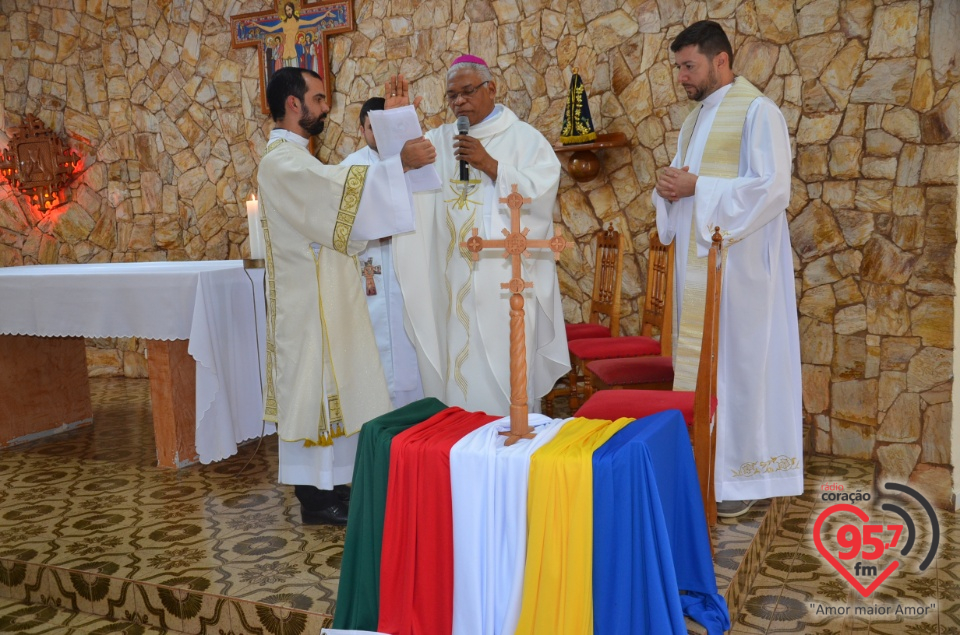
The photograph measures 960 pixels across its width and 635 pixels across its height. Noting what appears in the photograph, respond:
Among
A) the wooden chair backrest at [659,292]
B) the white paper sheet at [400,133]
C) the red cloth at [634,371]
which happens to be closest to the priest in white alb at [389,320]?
the white paper sheet at [400,133]

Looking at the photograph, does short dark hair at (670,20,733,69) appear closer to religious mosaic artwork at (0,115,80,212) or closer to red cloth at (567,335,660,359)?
red cloth at (567,335,660,359)

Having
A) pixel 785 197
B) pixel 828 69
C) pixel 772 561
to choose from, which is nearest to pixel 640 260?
pixel 828 69

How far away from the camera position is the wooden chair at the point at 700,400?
9.04ft

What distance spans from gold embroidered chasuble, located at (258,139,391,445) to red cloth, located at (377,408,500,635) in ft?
3.90

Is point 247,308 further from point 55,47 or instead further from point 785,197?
point 55,47

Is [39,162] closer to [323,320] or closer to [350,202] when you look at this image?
[323,320]

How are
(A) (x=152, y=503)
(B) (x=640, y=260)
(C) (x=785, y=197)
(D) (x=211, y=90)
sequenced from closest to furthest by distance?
1. (C) (x=785, y=197)
2. (A) (x=152, y=503)
3. (B) (x=640, y=260)
4. (D) (x=211, y=90)

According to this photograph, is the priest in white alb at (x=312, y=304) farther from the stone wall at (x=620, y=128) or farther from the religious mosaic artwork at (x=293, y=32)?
the religious mosaic artwork at (x=293, y=32)

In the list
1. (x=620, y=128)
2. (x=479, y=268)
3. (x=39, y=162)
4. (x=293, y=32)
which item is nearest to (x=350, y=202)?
(x=479, y=268)

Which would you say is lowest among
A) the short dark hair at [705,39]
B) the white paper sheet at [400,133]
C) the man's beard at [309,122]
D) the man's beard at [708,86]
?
the white paper sheet at [400,133]

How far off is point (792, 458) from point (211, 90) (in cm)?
552

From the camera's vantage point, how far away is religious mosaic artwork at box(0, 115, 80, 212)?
7.33 metres

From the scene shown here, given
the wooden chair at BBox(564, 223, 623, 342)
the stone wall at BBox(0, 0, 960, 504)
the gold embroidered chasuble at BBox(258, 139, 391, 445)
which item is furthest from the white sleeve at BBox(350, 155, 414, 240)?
the stone wall at BBox(0, 0, 960, 504)

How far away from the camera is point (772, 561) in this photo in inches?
132
